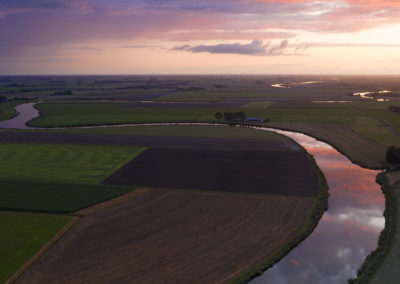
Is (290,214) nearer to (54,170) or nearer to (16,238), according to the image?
(16,238)

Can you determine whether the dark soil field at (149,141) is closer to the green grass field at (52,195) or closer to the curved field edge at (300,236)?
the curved field edge at (300,236)

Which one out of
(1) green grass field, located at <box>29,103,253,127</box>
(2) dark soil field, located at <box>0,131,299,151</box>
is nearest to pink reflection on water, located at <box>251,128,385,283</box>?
Result: (2) dark soil field, located at <box>0,131,299,151</box>

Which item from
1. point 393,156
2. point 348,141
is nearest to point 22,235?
point 393,156

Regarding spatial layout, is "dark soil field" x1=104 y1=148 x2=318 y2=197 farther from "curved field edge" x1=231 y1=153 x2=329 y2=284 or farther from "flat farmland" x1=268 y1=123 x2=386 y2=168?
"flat farmland" x1=268 y1=123 x2=386 y2=168

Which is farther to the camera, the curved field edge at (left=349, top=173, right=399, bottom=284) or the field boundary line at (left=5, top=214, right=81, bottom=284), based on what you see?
the curved field edge at (left=349, top=173, right=399, bottom=284)

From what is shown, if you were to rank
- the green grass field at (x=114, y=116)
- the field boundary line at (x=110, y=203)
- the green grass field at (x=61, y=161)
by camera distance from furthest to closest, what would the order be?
the green grass field at (x=114, y=116) < the green grass field at (x=61, y=161) < the field boundary line at (x=110, y=203)

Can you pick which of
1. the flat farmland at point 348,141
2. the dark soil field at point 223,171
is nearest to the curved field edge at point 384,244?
the dark soil field at point 223,171

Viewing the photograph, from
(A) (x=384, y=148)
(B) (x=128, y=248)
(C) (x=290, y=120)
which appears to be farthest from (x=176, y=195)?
(C) (x=290, y=120)
